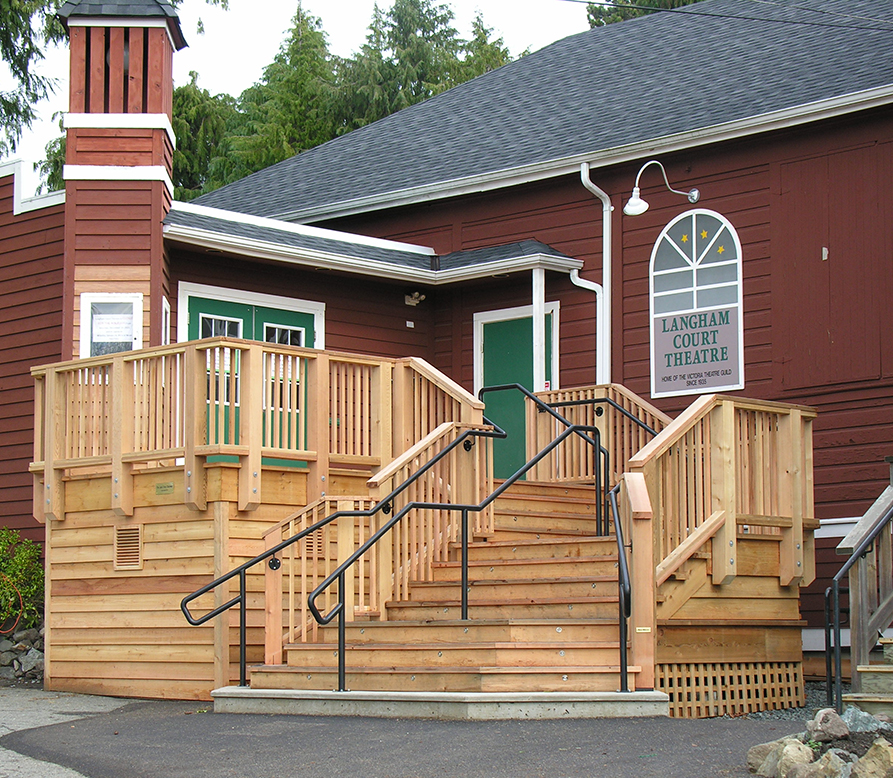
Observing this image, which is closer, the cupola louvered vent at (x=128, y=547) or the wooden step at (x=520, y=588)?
the wooden step at (x=520, y=588)

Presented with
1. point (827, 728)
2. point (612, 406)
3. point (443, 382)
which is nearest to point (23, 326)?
point (443, 382)

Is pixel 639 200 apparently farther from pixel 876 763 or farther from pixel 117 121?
pixel 876 763

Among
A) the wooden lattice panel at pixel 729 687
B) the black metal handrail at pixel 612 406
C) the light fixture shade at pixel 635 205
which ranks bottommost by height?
the wooden lattice panel at pixel 729 687

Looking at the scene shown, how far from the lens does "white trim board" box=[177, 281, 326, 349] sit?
13.8 meters

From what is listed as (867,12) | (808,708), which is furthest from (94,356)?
(867,12)

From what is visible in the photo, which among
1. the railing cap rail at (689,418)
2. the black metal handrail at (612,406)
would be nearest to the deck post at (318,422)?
the black metal handrail at (612,406)

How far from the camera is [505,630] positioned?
9055 millimetres

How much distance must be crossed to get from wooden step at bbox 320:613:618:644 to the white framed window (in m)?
4.55

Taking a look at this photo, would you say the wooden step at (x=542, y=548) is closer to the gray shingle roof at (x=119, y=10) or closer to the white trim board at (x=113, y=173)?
the white trim board at (x=113, y=173)

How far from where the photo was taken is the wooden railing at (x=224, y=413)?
35.8ft

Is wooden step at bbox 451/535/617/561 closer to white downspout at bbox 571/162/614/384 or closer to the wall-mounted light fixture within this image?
white downspout at bbox 571/162/614/384

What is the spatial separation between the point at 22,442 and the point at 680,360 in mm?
6862

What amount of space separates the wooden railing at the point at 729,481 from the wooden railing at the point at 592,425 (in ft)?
7.30

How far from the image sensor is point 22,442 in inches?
540
